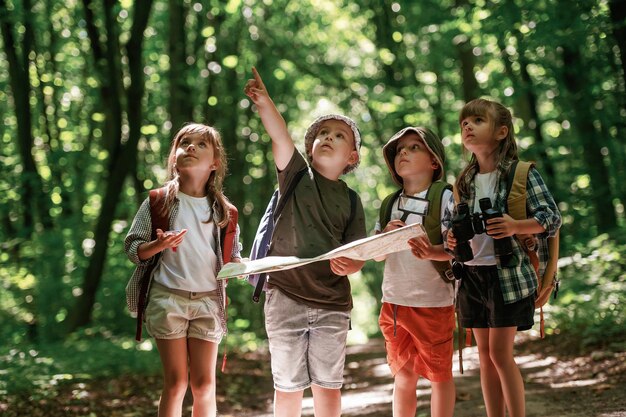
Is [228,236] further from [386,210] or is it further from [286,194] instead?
[386,210]

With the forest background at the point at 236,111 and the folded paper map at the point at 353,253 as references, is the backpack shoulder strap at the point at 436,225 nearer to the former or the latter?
the folded paper map at the point at 353,253

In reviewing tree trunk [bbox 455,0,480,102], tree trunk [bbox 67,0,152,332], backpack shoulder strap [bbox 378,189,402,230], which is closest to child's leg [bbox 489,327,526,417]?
backpack shoulder strap [bbox 378,189,402,230]

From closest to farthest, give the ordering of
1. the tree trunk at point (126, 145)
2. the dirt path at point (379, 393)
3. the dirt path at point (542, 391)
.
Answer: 1. the dirt path at point (542, 391)
2. the dirt path at point (379, 393)
3. the tree trunk at point (126, 145)

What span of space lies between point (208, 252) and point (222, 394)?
4607 millimetres

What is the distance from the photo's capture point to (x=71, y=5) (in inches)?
675

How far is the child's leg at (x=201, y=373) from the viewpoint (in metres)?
4.26

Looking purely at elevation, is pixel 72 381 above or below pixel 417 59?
below

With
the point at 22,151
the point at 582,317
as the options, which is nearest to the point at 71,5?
the point at 22,151

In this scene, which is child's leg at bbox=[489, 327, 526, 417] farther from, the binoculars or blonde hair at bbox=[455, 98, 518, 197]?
blonde hair at bbox=[455, 98, 518, 197]

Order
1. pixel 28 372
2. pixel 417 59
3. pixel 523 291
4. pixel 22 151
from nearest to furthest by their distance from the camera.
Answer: pixel 523 291 → pixel 28 372 → pixel 22 151 → pixel 417 59

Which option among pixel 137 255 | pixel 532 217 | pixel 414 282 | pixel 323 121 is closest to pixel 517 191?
pixel 532 217

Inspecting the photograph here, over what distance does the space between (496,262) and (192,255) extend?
6.21 feet

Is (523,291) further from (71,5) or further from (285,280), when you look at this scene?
(71,5)

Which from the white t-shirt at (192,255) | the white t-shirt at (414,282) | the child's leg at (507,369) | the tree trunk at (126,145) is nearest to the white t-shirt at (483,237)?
the white t-shirt at (414,282)
